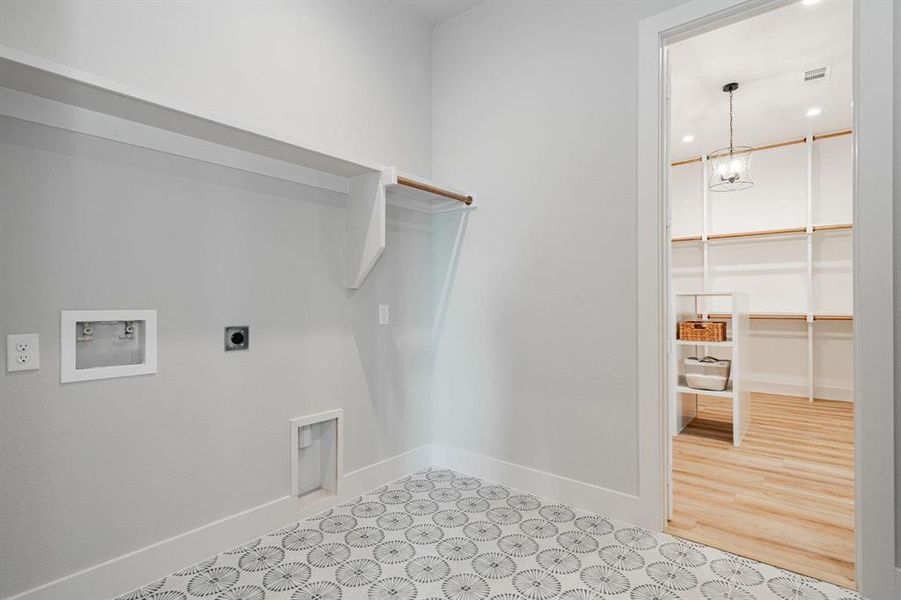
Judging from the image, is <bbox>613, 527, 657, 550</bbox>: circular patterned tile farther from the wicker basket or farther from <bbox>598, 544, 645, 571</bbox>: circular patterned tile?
the wicker basket

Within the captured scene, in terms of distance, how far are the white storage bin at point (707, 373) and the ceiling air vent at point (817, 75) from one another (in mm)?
2286

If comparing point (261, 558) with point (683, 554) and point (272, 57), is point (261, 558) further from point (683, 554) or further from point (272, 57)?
point (272, 57)

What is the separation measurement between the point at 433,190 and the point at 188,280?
4.06 ft

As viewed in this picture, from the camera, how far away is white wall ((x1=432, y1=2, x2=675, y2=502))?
2264 mm

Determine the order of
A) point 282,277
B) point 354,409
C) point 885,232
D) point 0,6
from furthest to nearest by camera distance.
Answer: point 354,409 < point 282,277 < point 885,232 < point 0,6

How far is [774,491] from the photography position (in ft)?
8.56

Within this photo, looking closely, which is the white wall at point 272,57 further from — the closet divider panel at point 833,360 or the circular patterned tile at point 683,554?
the closet divider panel at point 833,360

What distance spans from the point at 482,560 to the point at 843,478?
233 cm

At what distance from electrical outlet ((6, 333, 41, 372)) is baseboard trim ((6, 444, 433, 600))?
27.1 inches

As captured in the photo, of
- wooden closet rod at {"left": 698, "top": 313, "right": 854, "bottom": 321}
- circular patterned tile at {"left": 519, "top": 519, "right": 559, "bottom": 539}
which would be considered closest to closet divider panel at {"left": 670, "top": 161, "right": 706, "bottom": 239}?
wooden closet rod at {"left": 698, "top": 313, "right": 854, "bottom": 321}

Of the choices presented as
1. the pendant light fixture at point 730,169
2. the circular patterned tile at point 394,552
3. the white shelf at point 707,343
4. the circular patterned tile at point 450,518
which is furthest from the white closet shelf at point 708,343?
the circular patterned tile at point 394,552

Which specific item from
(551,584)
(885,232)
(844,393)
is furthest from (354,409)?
(844,393)

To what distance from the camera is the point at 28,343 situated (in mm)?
1485

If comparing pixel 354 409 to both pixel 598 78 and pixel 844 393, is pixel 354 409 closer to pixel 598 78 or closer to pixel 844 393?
pixel 598 78
